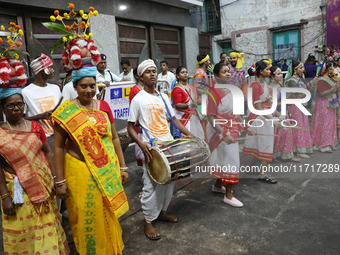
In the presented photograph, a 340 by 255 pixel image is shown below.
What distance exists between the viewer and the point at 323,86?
6.20 m

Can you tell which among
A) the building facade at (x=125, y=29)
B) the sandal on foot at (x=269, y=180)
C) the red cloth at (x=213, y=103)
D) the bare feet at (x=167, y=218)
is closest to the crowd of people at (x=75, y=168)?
the bare feet at (x=167, y=218)

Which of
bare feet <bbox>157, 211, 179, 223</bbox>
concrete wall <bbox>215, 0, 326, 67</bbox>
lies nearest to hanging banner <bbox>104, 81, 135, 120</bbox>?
bare feet <bbox>157, 211, 179, 223</bbox>

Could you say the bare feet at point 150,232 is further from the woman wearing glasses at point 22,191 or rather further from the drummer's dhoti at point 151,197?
the woman wearing glasses at point 22,191

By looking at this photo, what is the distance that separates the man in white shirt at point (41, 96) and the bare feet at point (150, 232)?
1.43 metres

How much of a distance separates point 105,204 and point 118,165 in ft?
1.17

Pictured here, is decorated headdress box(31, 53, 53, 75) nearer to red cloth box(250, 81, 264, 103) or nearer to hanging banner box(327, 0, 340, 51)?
red cloth box(250, 81, 264, 103)

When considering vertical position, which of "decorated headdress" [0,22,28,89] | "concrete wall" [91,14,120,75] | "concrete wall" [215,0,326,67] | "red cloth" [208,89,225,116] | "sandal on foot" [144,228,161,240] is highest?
"concrete wall" [215,0,326,67]

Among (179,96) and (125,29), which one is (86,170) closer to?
(179,96)

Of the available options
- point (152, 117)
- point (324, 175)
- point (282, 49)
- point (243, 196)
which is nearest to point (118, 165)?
point (152, 117)

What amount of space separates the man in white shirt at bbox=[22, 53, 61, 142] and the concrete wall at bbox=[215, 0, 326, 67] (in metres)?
13.5

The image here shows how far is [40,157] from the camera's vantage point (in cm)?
250

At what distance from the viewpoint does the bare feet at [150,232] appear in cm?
310

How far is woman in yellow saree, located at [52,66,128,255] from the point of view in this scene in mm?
2381

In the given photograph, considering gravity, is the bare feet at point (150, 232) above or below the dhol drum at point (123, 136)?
below
